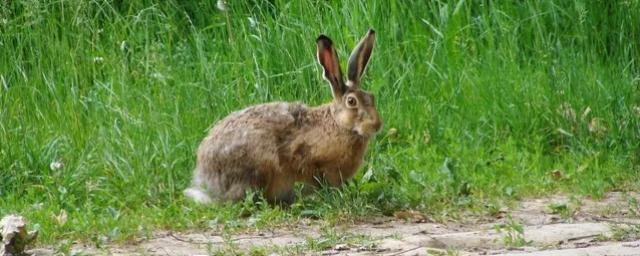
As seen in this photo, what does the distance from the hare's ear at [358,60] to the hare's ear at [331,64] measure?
0.07 meters

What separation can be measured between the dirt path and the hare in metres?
0.54

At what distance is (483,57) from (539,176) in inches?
67.6

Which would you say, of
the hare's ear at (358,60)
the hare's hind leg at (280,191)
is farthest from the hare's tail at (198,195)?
the hare's ear at (358,60)

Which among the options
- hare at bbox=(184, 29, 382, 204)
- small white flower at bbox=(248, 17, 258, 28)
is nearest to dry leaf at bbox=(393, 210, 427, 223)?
hare at bbox=(184, 29, 382, 204)

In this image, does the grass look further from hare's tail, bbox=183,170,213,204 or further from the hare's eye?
the hare's eye

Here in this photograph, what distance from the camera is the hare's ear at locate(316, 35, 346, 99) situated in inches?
299

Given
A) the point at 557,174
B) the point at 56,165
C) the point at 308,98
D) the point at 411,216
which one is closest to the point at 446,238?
the point at 411,216

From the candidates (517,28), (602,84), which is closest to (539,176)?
(602,84)

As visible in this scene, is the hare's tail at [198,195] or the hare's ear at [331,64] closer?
the hare's tail at [198,195]

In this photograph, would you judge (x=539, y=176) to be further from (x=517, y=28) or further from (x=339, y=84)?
(x=517, y=28)

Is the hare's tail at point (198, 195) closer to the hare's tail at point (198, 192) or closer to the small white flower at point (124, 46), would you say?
the hare's tail at point (198, 192)

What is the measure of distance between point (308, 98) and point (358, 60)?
1561mm

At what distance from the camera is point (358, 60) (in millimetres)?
7711

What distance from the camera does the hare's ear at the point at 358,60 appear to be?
25.2 feet
